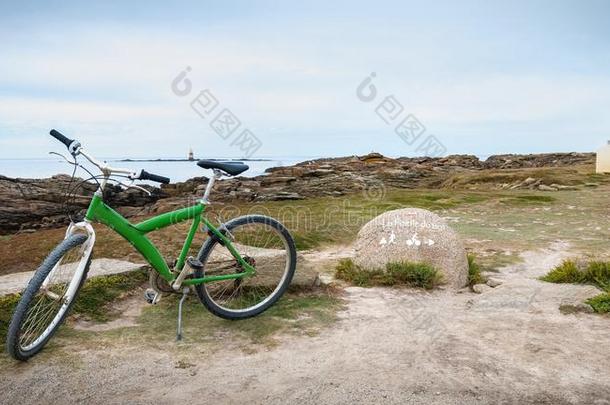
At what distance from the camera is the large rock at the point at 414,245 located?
27.8 ft

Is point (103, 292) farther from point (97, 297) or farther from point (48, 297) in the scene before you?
point (48, 297)

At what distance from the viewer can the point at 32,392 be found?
4.46 meters

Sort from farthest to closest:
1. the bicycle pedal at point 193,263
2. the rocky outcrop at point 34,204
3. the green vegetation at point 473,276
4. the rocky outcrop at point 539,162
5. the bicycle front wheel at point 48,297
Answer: the rocky outcrop at point 539,162 < the rocky outcrop at point 34,204 < the green vegetation at point 473,276 < the bicycle pedal at point 193,263 < the bicycle front wheel at point 48,297

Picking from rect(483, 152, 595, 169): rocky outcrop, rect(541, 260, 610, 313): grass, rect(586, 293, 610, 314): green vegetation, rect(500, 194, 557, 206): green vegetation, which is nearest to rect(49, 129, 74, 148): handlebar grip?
rect(586, 293, 610, 314): green vegetation

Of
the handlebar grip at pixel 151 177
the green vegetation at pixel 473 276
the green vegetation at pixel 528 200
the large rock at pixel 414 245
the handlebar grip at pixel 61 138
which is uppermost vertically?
the handlebar grip at pixel 61 138

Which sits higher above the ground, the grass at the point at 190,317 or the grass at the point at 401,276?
the grass at the point at 401,276

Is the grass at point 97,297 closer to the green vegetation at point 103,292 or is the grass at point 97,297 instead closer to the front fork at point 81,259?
the green vegetation at point 103,292

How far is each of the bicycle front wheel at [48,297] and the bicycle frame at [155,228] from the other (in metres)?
0.30

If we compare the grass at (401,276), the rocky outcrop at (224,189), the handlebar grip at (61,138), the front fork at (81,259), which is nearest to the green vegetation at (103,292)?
the front fork at (81,259)

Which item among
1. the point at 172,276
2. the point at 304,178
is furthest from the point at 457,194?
the point at 172,276

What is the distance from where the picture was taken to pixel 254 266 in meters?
6.64

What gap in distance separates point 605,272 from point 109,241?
337 inches

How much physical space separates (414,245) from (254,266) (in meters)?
3.15

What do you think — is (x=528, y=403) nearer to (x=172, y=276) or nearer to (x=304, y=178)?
(x=172, y=276)
